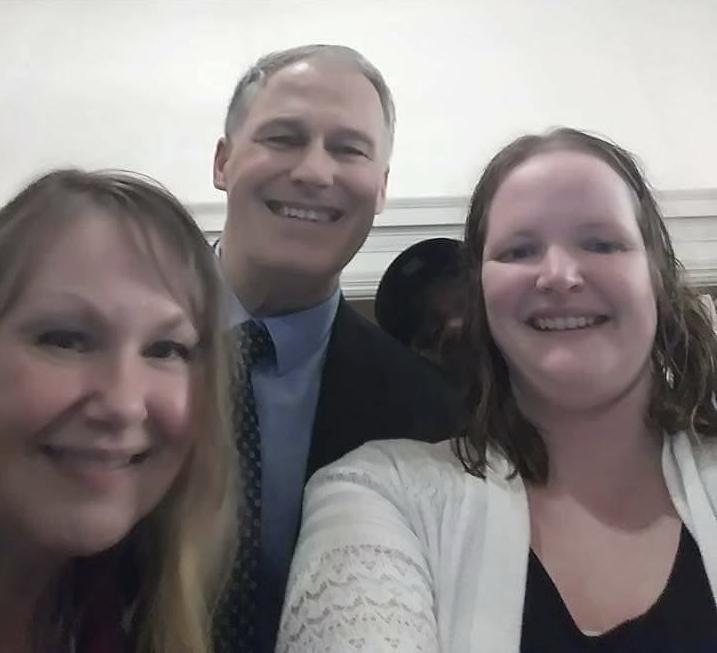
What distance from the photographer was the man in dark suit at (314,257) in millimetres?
1220

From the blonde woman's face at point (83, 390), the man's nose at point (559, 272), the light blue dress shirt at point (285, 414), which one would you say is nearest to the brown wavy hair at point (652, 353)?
the man's nose at point (559, 272)

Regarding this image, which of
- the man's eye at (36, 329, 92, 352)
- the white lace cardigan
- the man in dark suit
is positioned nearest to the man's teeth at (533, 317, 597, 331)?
the white lace cardigan

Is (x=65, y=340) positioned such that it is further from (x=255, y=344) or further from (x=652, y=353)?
(x=652, y=353)

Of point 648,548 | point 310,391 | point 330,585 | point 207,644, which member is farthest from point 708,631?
point 310,391

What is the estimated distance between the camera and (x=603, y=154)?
1.04m

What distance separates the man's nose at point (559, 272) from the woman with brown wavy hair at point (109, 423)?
0.33 m

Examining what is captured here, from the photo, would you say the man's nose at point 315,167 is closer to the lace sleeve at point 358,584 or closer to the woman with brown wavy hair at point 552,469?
the woman with brown wavy hair at point 552,469

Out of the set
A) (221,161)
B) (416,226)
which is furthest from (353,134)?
(416,226)

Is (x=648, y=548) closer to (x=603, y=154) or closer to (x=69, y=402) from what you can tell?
(x=603, y=154)

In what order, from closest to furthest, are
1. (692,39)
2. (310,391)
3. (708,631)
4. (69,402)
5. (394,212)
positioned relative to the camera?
(69,402), (708,631), (310,391), (394,212), (692,39)

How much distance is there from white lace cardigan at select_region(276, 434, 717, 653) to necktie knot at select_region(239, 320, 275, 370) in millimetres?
280

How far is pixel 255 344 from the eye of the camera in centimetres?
126

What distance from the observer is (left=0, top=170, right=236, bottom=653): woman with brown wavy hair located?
2.55 feet

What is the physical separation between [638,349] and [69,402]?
0.57 m
